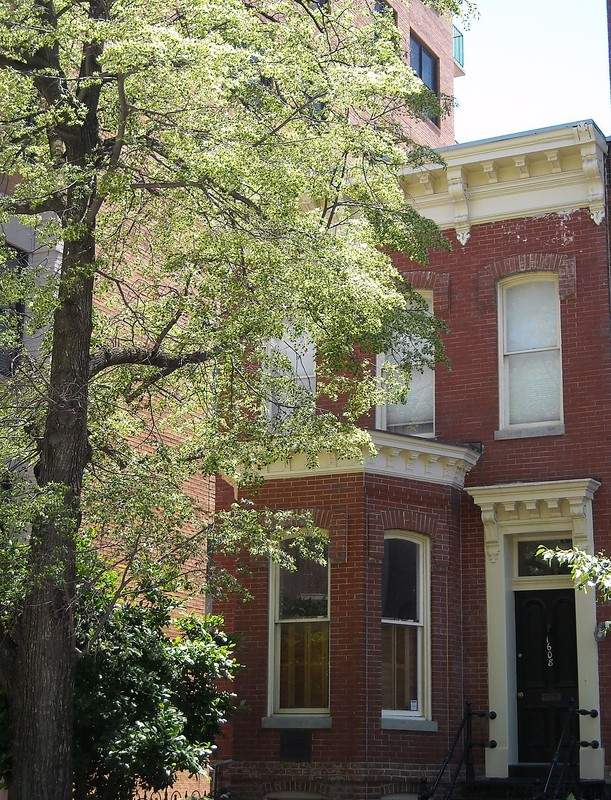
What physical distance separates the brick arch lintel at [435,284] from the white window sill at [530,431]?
7.46ft

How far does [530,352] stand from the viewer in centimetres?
1823

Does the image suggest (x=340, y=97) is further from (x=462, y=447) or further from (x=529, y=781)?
(x=529, y=781)

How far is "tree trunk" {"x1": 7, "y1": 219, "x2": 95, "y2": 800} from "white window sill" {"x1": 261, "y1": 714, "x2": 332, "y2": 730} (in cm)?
563

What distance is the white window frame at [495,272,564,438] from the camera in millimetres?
17719

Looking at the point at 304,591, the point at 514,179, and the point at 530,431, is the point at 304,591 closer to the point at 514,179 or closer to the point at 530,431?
the point at 530,431

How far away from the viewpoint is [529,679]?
1734cm

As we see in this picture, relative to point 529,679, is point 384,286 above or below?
above

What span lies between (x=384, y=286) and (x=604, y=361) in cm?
541

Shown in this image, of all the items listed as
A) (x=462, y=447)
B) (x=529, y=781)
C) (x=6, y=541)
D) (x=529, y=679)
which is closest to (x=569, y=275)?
(x=462, y=447)

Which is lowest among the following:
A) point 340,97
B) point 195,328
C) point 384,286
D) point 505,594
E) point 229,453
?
point 505,594

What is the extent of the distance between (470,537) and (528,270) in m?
4.26

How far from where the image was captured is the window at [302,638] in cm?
1666

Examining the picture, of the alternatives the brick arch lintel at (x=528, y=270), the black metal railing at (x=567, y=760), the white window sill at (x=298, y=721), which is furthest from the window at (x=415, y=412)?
the black metal railing at (x=567, y=760)

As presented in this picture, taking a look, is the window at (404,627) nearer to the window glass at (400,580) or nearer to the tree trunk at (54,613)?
the window glass at (400,580)
